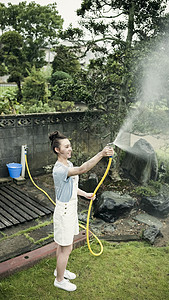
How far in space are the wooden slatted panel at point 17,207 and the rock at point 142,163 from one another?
2.72m

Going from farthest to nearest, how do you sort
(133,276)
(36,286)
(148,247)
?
(148,247) < (133,276) < (36,286)

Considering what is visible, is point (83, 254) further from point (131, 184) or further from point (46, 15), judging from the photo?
point (46, 15)

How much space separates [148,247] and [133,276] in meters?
0.94

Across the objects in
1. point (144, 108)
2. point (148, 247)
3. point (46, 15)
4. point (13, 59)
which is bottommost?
point (148, 247)

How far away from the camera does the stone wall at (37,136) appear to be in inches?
274

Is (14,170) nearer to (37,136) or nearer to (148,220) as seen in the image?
(37,136)

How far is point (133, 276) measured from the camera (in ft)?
12.3

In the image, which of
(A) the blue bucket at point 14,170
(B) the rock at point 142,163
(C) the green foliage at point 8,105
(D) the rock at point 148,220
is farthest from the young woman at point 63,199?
(C) the green foliage at point 8,105

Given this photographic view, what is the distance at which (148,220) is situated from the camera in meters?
5.75

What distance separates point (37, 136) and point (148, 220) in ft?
11.8

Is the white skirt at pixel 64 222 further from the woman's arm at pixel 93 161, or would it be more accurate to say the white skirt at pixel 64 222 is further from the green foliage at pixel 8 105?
the green foliage at pixel 8 105

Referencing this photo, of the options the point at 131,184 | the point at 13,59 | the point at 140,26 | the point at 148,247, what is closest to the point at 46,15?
the point at 13,59

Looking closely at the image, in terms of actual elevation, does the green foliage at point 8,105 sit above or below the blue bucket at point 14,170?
above

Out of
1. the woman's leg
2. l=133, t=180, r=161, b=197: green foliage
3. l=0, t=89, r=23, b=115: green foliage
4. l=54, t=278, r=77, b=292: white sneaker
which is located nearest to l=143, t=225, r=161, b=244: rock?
l=133, t=180, r=161, b=197: green foliage
